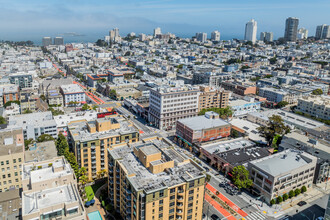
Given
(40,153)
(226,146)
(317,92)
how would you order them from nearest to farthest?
(40,153) < (226,146) < (317,92)

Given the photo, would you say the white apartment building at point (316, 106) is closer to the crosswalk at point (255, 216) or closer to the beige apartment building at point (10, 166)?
the crosswalk at point (255, 216)

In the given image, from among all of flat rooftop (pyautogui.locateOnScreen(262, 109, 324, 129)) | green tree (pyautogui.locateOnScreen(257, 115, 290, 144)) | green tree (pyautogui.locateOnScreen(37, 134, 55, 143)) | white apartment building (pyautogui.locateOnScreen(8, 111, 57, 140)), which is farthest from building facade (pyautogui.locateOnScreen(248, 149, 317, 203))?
white apartment building (pyautogui.locateOnScreen(8, 111, 57, 140))

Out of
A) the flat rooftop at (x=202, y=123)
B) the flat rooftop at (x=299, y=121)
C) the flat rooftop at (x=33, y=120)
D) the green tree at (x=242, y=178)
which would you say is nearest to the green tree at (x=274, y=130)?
the flat rooftop at (x=202, y=123)

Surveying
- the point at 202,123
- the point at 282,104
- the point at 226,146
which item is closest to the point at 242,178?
the point at 226,146

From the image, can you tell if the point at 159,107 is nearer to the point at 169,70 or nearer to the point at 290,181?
the point at 290,181

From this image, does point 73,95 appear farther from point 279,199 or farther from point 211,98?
point 279,199

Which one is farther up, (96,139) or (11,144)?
(96,139)
